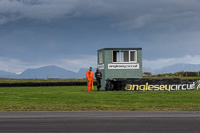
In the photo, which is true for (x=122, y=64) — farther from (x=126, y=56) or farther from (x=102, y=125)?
(x=102, y=125)

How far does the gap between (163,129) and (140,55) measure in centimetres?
1991

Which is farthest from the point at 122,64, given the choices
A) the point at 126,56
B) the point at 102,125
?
the point at 102,125

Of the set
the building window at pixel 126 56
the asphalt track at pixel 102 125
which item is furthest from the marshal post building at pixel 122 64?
the asphalt track at pixel 102 125

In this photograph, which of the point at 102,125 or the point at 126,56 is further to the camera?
the point at 126,56

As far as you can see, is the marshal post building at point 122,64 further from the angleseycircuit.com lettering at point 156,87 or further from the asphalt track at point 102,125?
the asphalt track at point 102,125

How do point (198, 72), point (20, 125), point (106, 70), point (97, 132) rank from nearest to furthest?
Result: point (97, 132) < point (20, 125) < point (106, 70) < point (198, 72)

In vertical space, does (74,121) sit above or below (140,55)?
below

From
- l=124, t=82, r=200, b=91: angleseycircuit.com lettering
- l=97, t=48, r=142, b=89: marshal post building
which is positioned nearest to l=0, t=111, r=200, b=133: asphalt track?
Result: l=124, t=82, r=200, b=91: angleseycircuit.com lettering

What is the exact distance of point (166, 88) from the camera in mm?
23156

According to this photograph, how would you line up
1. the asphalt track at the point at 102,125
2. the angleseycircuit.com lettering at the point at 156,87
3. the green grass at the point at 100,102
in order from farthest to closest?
the angleseycircuit.com lettering at the point at 156,87 → the green grass at the point at 100,102 → the asphalt track at the point at 102,125

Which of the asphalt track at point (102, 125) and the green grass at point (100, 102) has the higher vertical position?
the green grass at point (100, 102)


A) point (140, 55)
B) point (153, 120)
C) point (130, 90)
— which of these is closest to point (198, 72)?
point (140, 55)

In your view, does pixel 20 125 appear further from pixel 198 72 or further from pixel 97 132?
pixel 198 72

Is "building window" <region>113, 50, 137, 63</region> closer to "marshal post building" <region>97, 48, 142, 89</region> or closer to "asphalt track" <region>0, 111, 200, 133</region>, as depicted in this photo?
"marshal post building" <region>97, 48, 142, 89</region>
